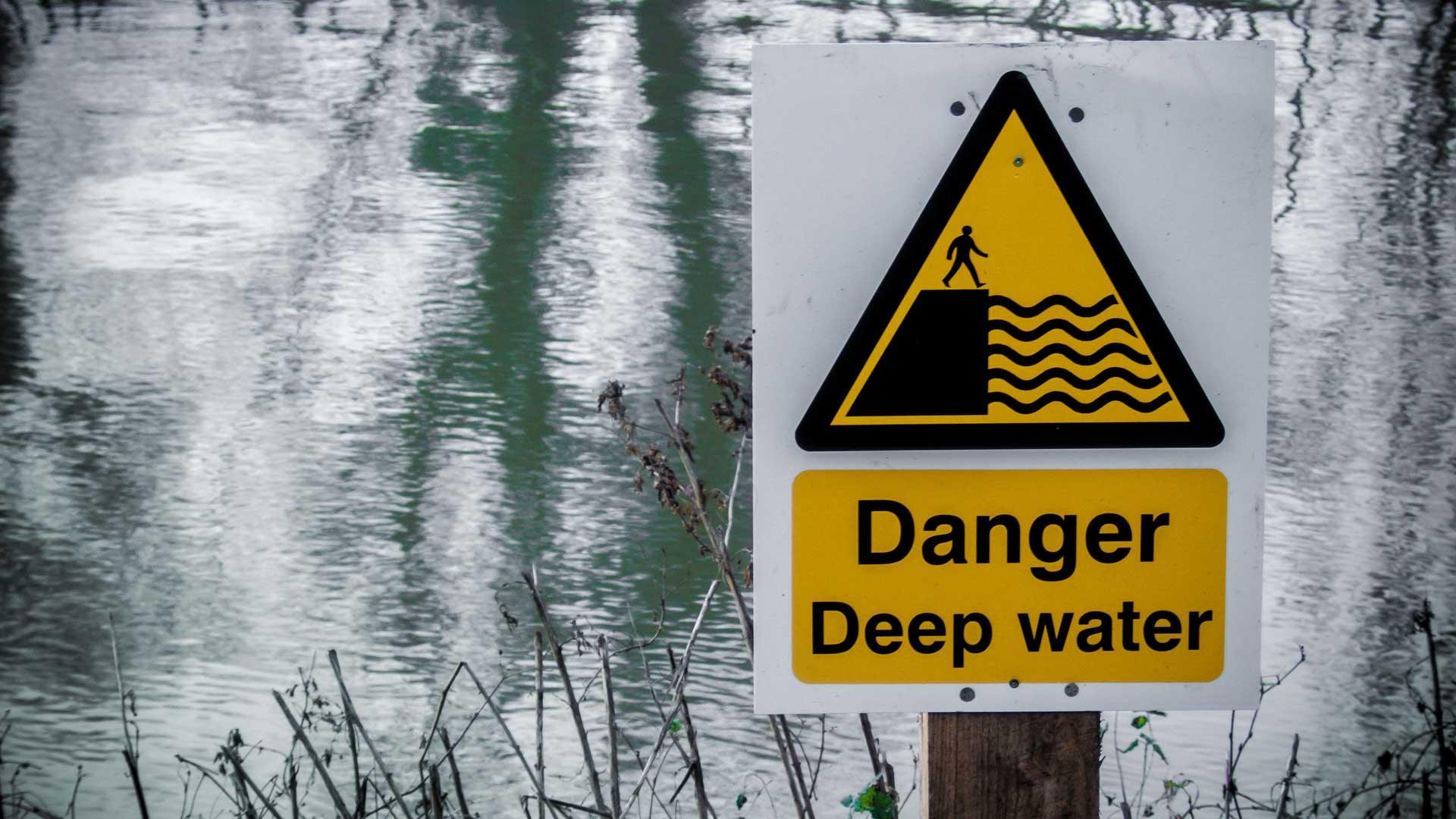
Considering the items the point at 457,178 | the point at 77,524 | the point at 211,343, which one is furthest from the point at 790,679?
the point at 457,178

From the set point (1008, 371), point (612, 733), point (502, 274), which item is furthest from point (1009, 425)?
point (502, 274)

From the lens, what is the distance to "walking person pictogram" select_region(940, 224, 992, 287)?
4.25ft

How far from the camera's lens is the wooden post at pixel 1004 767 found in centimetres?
135

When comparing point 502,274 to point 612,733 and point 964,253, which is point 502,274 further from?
point 964,253

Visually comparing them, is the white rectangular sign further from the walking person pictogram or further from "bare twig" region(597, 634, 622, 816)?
"bare twig" region(597, 634, 622, 816)

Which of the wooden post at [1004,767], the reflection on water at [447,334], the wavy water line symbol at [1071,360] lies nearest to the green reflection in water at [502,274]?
the reflection on water at [447,334]

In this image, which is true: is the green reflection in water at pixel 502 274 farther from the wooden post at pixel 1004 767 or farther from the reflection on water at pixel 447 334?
the wooden post at pixel 1004 767

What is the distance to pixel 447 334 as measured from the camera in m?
5.76

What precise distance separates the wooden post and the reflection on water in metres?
2.14

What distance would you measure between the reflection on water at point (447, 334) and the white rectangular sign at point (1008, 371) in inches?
86.8

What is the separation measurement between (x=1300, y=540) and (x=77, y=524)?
13.2 feet

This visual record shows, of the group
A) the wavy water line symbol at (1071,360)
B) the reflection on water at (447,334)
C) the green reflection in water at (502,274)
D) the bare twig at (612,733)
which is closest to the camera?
the wavy water line symbol at (1071,360)

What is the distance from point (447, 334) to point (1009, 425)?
184 inches

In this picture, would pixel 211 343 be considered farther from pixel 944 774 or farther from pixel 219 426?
pixel 944 774
